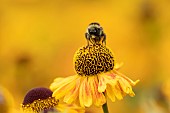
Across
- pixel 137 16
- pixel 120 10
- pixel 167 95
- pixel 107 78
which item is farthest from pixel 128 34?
pixel 107 78

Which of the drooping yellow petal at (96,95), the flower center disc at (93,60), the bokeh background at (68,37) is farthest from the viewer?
the bokeh background at (68,37)

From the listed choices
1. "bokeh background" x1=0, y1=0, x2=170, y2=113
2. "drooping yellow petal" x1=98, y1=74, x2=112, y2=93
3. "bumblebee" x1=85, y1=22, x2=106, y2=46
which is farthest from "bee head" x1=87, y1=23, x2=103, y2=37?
"bokeh background" x1=0, y1=0, x2=170, y2=113

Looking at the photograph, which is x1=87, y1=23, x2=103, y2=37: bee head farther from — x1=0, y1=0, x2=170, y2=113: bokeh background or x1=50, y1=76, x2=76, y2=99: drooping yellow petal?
x1=0, y1=0, x2=170, y2=113: bokeh background

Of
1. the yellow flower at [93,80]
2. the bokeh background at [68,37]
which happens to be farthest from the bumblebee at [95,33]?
the bokeh background at [68,37]

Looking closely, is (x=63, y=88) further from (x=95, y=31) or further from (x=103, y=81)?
(x=95, y=31)

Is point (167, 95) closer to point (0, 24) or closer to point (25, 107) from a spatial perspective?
point (25, 107)

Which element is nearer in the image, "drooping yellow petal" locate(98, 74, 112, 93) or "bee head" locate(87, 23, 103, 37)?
"drooping yellow petal" locate(98, 74, 112, 93)

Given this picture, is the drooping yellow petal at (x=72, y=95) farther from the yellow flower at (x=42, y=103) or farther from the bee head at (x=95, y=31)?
the bee head at (x=95, y=31)

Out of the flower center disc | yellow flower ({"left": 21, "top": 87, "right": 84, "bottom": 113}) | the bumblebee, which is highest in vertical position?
the bumblebee
